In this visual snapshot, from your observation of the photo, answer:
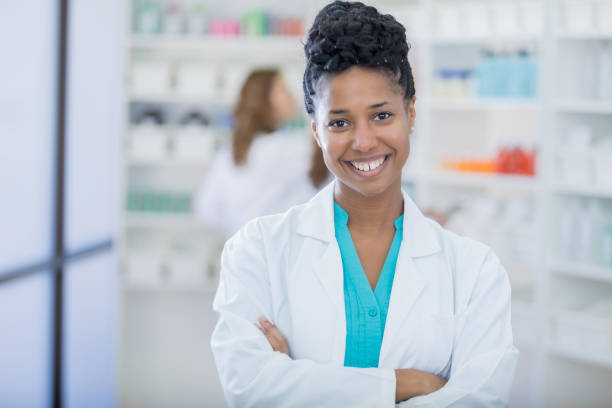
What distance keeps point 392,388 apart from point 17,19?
2.15 meters

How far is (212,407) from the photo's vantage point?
419 cm

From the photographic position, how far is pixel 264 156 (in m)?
3.33

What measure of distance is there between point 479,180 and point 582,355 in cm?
90

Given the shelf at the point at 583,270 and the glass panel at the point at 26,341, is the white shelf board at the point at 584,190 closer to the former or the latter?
the shelf at the point at 583,270

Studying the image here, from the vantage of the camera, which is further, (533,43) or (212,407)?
(212,407)

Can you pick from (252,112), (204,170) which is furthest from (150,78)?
(252,112)

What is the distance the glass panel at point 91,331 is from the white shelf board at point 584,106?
2.28 metres

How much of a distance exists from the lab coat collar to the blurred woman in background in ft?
6.06

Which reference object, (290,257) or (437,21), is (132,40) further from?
(290,257)

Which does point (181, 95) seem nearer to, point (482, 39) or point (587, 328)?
point (482, 39)

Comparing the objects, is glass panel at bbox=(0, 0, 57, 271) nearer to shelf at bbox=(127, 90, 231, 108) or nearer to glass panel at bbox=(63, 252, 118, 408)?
glass panel at bbox=(63, 252, 118, 408)

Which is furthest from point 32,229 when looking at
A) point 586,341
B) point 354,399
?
point 586,341

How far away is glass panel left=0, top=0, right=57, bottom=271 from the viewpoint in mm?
2689

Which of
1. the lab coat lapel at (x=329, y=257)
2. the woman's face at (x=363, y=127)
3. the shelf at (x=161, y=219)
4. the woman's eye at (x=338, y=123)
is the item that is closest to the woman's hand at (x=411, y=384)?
the lab coat lapel at (x=329, y=257)
